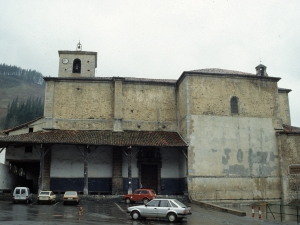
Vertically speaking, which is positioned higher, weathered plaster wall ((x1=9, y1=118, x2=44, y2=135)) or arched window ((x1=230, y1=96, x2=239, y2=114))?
arched window ((x1=230, y1=96, x2=239, y2=114))

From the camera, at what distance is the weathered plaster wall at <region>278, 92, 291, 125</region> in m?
36.9

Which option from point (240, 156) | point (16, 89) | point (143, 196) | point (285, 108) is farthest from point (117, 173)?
point (16, 89)

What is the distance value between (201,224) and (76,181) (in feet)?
56.0

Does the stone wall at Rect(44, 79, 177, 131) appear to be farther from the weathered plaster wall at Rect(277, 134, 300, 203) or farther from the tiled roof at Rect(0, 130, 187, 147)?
the weathered plaster wall at Rect(277, 134, 300, 203)

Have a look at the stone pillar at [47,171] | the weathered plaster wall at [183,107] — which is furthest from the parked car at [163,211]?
the stone pillar at [47,171]

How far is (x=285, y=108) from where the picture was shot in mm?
37312

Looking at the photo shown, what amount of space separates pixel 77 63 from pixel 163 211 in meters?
28.9

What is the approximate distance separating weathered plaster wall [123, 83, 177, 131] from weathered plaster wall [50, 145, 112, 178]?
3777 mm

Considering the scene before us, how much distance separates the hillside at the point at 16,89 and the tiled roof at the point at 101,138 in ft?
415

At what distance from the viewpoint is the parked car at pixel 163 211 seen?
15.3m

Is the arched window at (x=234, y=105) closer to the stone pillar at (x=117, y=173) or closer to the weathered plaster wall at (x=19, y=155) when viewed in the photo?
the stone pillar at (x=117, y=173)

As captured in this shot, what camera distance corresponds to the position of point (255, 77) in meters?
30.5

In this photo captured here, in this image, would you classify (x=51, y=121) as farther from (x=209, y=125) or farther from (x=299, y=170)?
(x=299, y=170)

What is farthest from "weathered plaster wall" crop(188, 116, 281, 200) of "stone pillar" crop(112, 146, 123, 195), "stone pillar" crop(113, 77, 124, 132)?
"stone pillar" crop(113, 77, 124, 132)
